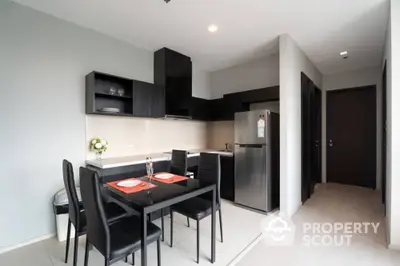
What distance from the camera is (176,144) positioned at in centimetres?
411

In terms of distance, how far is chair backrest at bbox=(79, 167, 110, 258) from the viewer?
136 centimetres

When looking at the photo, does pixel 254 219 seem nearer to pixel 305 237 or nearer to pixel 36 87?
pixel 305 237

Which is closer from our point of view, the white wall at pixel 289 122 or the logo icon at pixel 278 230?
the logo icon at pixel 278 230

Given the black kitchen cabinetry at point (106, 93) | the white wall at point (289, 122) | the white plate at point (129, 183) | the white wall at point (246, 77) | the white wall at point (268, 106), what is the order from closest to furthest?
the white plate at point (129, 183)
the black kitchen cabinetry at point (106, 93)
the white wall at point (289, 122)
the white wall at point (246, 77)
the white wall at point (268, 106)

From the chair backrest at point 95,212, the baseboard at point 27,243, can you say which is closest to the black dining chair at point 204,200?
the chair backrest at point 95,212

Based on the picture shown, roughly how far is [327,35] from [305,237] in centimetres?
285

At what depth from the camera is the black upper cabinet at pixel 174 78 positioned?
3484mm

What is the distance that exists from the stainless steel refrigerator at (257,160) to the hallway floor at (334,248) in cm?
54

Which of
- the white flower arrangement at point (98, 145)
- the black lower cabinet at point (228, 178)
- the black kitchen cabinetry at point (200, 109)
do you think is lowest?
the black lower cabinet at point (228, 178)

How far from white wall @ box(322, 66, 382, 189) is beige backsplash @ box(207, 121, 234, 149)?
2507 millimetres

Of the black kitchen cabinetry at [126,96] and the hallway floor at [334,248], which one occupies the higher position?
the black kitchen cabinetry at [126,96]

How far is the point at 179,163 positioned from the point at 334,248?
207 centimetres

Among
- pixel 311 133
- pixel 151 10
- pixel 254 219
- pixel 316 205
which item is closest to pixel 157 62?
pixel 151 10

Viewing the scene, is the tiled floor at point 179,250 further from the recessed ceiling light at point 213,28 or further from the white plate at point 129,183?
the recessed ceiling light at point 213,28
